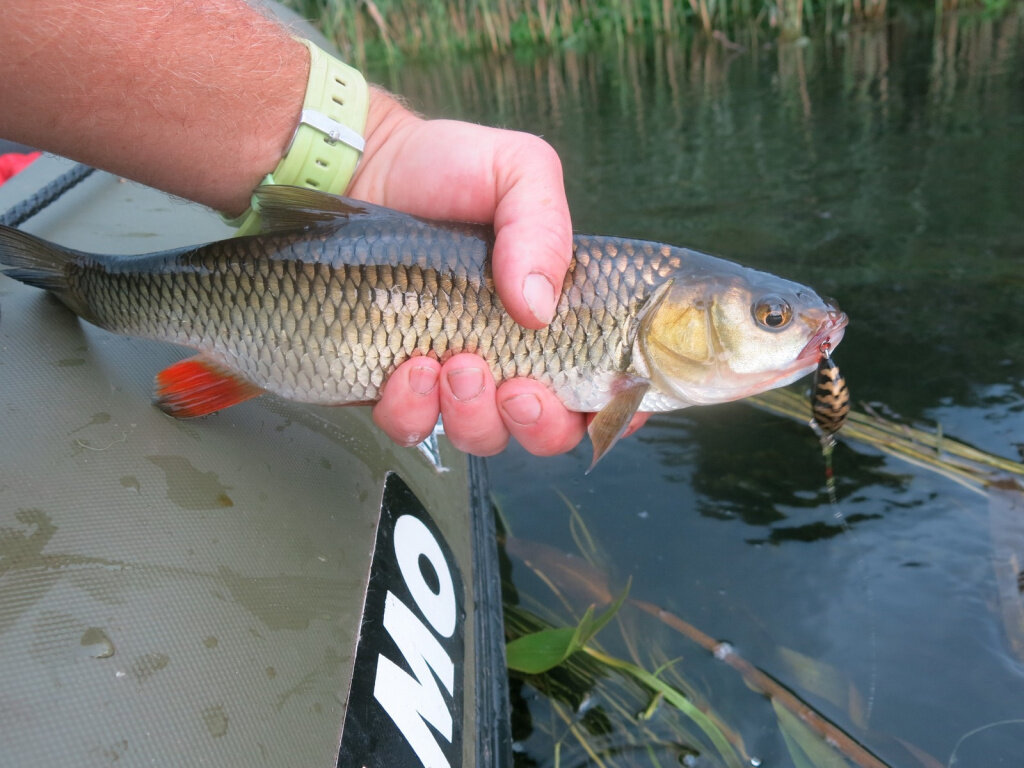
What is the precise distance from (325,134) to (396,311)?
2.37ft

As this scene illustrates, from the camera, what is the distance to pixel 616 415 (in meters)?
2.17

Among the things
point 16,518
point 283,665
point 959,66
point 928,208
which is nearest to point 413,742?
point 283,665

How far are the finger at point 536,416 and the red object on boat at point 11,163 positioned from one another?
3.51 m

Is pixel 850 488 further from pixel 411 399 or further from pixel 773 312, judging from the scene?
pixel 411 399

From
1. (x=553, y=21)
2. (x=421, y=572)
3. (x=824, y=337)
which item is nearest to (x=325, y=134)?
(x=421, y=572)

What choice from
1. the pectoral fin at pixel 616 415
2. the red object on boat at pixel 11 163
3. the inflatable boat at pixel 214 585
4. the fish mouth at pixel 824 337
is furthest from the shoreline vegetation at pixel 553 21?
the inflatable boat at pixel 214 585

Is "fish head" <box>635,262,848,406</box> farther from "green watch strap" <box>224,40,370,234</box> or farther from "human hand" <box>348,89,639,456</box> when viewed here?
"green watch strap" <box>224,40,370,234</box>

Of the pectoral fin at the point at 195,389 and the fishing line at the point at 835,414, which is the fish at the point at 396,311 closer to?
the pectoral fin at the point at 195,389

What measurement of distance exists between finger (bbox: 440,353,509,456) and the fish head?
42 cm

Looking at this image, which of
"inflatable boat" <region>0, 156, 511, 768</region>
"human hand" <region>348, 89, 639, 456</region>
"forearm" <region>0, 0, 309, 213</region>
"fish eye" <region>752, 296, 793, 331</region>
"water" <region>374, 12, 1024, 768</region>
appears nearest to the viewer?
"inflatable boat" <region>0, 156, 511, 768</region>

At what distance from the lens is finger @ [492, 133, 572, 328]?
6.39 feet

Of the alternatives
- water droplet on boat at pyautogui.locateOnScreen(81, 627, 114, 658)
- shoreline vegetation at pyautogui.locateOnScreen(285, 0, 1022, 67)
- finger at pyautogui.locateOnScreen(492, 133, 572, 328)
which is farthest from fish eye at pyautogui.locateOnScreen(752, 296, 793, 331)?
shoreline vegetation at pyautogui.locateOnScreen(285, 0, 1022, 67)

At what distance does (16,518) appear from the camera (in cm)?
159

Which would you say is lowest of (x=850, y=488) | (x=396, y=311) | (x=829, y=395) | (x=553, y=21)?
(x=553, y=21)
